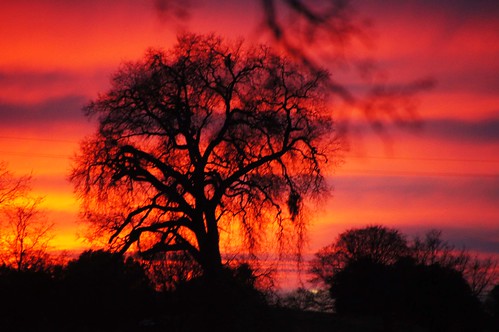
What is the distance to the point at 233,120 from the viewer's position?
3353cm

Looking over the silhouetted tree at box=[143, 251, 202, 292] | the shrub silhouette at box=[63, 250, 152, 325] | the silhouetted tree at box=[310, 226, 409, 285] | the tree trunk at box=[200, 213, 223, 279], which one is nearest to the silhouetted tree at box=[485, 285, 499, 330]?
the silhouetted tree at box=[310, 226, 409, 285]

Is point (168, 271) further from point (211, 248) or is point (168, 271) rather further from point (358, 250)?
point (358, 250)

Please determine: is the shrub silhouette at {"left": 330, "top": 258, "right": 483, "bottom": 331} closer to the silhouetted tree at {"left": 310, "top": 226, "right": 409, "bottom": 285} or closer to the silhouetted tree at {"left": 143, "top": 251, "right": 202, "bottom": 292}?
the silhouetted tree at {"left": 310, "top": 226, "right": 409, "bottom": 285}

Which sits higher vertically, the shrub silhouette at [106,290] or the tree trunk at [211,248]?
the tree trunk at [211,248]

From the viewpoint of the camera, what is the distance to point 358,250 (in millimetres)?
81250

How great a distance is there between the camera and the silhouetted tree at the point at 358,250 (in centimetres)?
7925

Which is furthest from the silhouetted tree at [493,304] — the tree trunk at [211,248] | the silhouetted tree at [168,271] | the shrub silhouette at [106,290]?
the shrub silhouette at [106,290]

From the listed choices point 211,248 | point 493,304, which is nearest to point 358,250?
point 493,304

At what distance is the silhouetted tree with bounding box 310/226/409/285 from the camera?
260 feet

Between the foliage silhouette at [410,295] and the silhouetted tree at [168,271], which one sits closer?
the silhouetted tree at [168,271]

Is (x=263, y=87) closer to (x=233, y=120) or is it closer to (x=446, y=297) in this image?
(x=233, y=120)

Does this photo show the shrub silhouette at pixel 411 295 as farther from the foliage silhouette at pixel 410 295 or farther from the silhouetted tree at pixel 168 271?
the silhouetted tree at pixel 168 271

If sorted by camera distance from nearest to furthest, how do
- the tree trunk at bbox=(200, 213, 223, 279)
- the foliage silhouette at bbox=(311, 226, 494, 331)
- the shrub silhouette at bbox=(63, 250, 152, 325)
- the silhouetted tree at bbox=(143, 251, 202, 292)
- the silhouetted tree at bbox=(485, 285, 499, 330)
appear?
the shrub silhouette at bbox=(63, 250, 152, 325), the silhouetted tree at bbox=(143, 251, 202, 292), the tree trunk at bbox=(200, 213, 223, 279), the foliage silhouette at bbox=(311, 226, 494, 331), the silhouetted tree at bbox=(485, 285, 499, 330)

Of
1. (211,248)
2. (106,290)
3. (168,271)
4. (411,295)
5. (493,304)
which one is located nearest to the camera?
(106,290)
